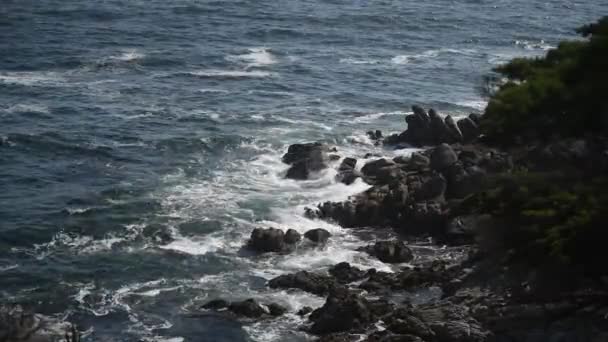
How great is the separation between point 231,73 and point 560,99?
54274mm

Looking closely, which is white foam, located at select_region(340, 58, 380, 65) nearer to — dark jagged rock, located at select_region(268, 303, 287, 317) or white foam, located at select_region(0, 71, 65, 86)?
white foam, located at select_region(0, 71, 65, 86)

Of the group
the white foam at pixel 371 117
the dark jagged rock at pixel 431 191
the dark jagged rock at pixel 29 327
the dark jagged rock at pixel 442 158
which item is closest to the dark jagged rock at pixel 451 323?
the dark jagged rock at pixel 431 191

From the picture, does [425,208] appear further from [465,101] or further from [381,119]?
[465,101]

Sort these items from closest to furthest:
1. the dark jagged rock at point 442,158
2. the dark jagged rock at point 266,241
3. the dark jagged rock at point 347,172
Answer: the dark jagged rock at point 266,241 → the dark jagged rock at point 442,158 → the dark jagged rock at point 347,172

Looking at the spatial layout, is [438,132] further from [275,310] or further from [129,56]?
[129,56]

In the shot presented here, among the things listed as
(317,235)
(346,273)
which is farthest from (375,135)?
(346,273)

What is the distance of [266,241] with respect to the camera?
55094 mm

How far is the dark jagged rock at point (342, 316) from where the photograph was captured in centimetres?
4462

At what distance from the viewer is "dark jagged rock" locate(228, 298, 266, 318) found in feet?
Result: 154

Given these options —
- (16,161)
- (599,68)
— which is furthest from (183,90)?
(599,68)

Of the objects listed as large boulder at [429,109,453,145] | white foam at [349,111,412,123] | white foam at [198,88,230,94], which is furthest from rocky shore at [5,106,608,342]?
white foam at [198,88,230,94]

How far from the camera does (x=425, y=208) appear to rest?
57812 millimetres

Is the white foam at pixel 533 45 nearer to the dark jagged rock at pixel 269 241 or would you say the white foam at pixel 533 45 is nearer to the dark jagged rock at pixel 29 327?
the dark jagged rock at pixel 269 241

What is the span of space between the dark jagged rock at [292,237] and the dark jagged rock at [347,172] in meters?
9.99
